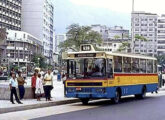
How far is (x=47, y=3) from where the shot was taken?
15000cm

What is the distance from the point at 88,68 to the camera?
22.4 m

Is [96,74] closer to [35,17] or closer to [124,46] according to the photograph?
[124,46]

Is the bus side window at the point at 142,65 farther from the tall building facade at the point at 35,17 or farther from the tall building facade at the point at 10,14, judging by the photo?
the tall building facade at the point at 35,17

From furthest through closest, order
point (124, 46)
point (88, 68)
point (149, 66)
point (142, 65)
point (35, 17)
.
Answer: point (35, 17), point (124, 46), point (149, 66), point (142, 65), point (88, 68)

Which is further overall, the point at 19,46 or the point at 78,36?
the point at 19,46

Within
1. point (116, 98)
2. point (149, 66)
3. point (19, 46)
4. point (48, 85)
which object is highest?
point (19, 46)

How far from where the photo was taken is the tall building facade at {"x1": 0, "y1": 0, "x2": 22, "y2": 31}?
116831mm

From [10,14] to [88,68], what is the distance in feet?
337

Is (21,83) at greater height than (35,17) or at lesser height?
lesser

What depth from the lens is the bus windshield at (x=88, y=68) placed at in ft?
73.2

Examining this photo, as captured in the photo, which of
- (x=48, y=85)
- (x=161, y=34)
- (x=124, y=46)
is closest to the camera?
(x=48, y=85)

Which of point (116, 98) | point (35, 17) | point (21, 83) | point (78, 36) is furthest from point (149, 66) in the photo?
point (35, 17)

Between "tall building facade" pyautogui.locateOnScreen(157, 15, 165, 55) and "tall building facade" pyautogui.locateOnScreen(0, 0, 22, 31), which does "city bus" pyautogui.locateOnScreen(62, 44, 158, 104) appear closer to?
"tall building facade" pyautogui.locateOnScreen(0, 0, 22, 31)

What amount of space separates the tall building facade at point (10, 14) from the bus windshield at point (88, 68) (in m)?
91.9
